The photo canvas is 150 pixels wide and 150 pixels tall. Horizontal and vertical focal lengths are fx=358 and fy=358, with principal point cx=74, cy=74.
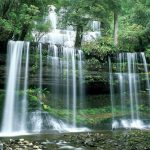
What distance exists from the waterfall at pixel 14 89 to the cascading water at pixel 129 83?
6053 mm

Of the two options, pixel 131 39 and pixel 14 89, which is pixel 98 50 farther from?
pixel 14 89

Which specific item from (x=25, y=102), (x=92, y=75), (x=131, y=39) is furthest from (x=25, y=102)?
(x=131, y=39)

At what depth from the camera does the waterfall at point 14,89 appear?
64.7 ft

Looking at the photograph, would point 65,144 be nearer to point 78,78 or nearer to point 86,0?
point 78,78

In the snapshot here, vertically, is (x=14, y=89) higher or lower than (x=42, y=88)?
lower

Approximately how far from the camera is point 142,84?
2405cm

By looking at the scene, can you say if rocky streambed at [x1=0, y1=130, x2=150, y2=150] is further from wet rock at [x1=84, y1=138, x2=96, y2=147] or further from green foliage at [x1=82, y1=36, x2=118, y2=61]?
green foliage at [x1=82, y1=36, x2=118, y2=61]

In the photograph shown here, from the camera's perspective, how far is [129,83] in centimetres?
2370

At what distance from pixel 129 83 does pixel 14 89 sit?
7.70m

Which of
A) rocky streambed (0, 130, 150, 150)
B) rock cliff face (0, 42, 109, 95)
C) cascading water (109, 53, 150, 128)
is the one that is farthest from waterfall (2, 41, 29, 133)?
cascading water (109, 53, 150, 128)

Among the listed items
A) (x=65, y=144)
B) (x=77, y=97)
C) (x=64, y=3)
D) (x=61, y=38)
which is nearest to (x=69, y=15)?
(x=64, y=3)

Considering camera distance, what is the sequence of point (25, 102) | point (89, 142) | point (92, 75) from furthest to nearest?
1. point (92, 75)
2. point (25, 102)
3. point (89, 142)

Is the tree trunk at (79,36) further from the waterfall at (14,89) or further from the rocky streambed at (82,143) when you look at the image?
the rocky streambed at (82,143)

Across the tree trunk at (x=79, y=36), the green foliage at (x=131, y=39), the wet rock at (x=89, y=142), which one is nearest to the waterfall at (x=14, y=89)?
the tree trunk at (x=79, y=36)
